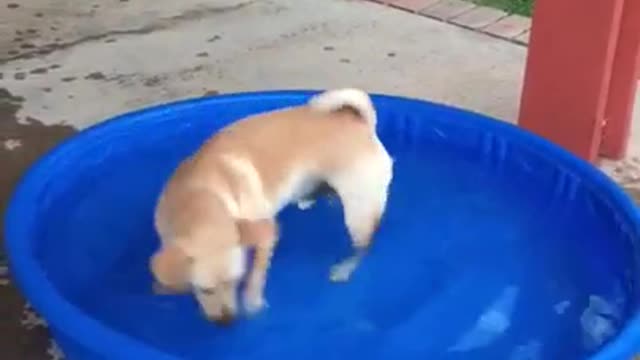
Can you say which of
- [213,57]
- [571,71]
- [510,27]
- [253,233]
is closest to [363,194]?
[253,233]

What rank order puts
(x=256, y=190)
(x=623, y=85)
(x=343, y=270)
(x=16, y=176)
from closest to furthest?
(x=256, y=190) < (x=343, y=270) < (x=16, y=176) < (x=623, y=85)

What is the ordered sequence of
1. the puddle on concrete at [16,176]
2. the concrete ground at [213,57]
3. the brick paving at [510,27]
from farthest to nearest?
the brick paving at [510,27]
the concrete ground at [213,57]
the puddle on concrete at [16,176]

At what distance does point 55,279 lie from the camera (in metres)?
1.65

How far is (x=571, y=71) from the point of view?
221 cm

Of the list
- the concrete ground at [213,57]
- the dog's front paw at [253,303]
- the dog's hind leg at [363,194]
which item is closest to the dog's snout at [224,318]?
the dog's front paw at [253,303]

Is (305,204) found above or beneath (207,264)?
beneath

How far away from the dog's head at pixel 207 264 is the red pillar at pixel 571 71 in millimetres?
920

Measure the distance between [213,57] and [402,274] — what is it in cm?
108

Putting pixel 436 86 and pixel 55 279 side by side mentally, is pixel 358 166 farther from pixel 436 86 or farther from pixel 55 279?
pixel 436 86

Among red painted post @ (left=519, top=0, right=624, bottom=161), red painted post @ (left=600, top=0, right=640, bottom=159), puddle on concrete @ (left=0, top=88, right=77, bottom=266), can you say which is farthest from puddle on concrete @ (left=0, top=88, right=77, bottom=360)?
red painted post @ (left=600, top=0, right=640, bottom=159)

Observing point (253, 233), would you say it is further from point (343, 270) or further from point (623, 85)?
point (623, 85)

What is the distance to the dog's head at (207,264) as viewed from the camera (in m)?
1.43

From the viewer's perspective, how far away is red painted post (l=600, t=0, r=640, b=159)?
7.33 ft

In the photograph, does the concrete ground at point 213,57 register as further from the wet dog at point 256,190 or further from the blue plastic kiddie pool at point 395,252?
the wet dog at point 256,190
